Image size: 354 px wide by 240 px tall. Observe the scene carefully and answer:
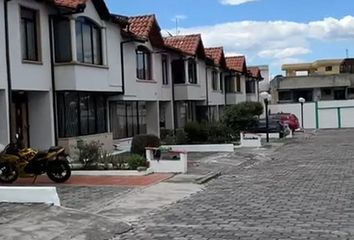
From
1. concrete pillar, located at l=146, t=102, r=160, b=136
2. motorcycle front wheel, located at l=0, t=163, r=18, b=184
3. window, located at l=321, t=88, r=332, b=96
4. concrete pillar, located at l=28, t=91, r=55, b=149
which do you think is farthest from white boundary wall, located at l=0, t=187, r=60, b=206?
window, located at l=321, t=88, r=332, b=96

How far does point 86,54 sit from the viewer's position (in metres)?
22.5

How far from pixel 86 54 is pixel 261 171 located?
7969mm

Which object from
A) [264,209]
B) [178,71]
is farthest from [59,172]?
[178,71]

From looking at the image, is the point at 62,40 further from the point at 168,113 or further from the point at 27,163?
the point at 168,113

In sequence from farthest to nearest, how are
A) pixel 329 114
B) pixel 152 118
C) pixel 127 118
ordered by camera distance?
pixel 329 114 → pixel 152 118 → pixel 127 118

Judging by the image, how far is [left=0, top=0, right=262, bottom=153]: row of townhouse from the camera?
19266 millimetres

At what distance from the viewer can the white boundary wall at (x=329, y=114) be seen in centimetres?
5997

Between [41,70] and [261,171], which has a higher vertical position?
[41,70]

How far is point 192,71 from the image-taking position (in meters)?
37.6

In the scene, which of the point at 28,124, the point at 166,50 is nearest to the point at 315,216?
the point at 28,124

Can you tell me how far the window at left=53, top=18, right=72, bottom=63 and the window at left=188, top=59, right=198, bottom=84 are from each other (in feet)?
51.5

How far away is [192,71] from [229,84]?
12.8 m

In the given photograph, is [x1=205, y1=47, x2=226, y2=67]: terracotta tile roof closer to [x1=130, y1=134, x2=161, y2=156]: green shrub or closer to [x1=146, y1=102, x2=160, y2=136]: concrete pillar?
[x1=146, y1=102, x2=160, y2=136]: concrete pillar

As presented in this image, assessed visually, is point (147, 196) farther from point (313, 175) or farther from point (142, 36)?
point (142, 36)
